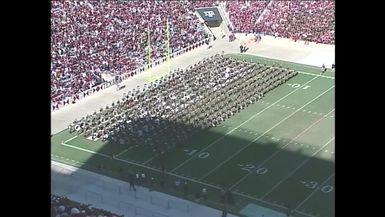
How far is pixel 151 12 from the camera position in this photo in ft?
128

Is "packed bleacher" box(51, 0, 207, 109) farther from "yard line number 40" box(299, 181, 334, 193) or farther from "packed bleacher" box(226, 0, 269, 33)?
"yard line number 40" box(299, 181, 334, 193)

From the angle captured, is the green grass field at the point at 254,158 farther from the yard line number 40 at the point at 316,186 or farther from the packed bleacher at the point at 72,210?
the packed bleacher at the point at 72,210

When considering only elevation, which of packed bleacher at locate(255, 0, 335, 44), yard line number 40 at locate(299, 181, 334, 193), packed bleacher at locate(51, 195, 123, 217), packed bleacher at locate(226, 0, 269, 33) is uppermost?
packed bleacher at locate(51, 195, 123, 217)

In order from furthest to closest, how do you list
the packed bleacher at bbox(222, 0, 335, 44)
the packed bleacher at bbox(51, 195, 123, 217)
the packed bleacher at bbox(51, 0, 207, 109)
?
the packed bleacher at bbox(222, 0, 335, 44)
the packed bleacher at bbox(51, 0, 207, 109)
the packed bleacher at bbox(51, 195, 123, 217)

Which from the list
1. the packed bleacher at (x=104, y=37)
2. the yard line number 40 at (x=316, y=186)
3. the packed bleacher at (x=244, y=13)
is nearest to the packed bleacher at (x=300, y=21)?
the packed bleacher at (x=244, y=13)

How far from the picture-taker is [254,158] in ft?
70.3

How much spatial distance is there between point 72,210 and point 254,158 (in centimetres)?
720

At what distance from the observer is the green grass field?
1897 centimetres

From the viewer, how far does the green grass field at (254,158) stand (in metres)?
19.0

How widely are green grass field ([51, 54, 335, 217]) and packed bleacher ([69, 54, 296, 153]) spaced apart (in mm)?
436

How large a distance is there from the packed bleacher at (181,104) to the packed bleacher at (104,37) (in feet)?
8.27

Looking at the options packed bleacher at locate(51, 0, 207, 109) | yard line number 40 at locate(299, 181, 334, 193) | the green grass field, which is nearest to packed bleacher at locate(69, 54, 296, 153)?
the green grass field
